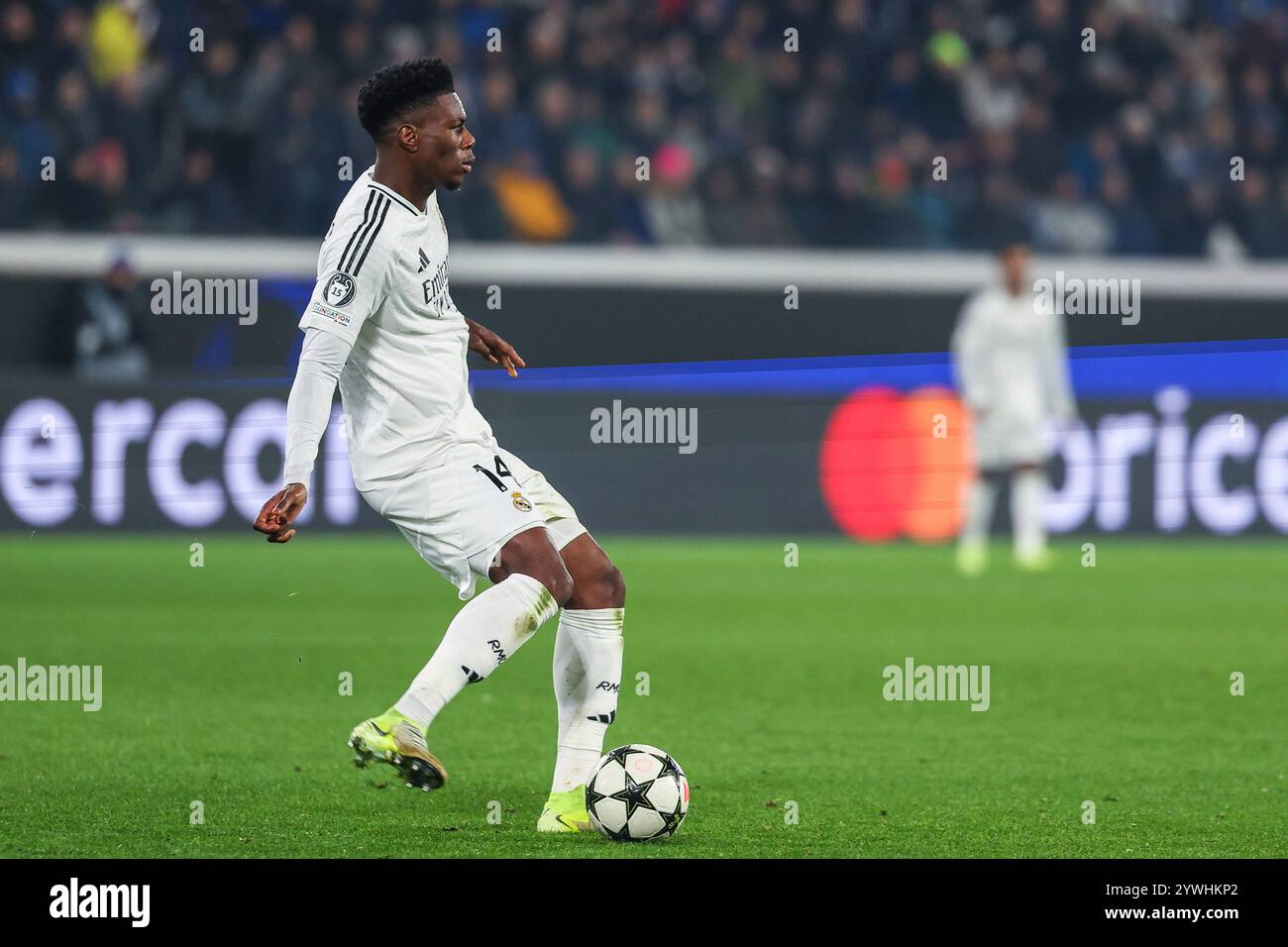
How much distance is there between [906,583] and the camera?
12266 mm

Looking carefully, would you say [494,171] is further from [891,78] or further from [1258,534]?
[1258,534]

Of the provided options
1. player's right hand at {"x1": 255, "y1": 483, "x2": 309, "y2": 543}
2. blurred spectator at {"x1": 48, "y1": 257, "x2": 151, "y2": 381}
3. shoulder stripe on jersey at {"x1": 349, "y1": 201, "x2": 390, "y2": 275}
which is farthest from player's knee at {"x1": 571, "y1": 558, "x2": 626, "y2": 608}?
blurred spectator at {"x1": 48, "y1": 257, "x2": 151, "y2": 381}

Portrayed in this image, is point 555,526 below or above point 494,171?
below

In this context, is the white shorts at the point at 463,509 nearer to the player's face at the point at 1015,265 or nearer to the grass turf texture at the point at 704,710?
the grass turf texture at the point at 704,710

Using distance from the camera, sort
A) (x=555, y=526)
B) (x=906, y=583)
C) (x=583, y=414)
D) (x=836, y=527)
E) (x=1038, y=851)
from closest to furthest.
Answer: (x=1038, y=851) → (x=555, y=526) → (x=906, y=583) → (x=583, y=414) → (x=836, y=527)

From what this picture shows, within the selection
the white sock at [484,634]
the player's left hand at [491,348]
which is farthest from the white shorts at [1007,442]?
the white sock at [484,634]

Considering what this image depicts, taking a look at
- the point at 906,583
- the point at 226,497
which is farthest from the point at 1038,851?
the point at 226,497

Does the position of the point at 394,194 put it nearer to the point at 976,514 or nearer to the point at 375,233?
the point at 375,233

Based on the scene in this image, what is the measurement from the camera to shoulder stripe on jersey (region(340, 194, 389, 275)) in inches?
186

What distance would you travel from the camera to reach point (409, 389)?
16.2 feet

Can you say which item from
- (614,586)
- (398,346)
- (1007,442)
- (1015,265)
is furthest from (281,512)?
(1007,442)

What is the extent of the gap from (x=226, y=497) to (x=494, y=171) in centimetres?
→ 383

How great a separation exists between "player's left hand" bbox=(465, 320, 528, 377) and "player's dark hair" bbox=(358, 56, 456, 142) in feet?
2.42

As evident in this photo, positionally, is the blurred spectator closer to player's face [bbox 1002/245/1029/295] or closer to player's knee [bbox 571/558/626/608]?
player's face [bbox 1002/245/1029/295]
